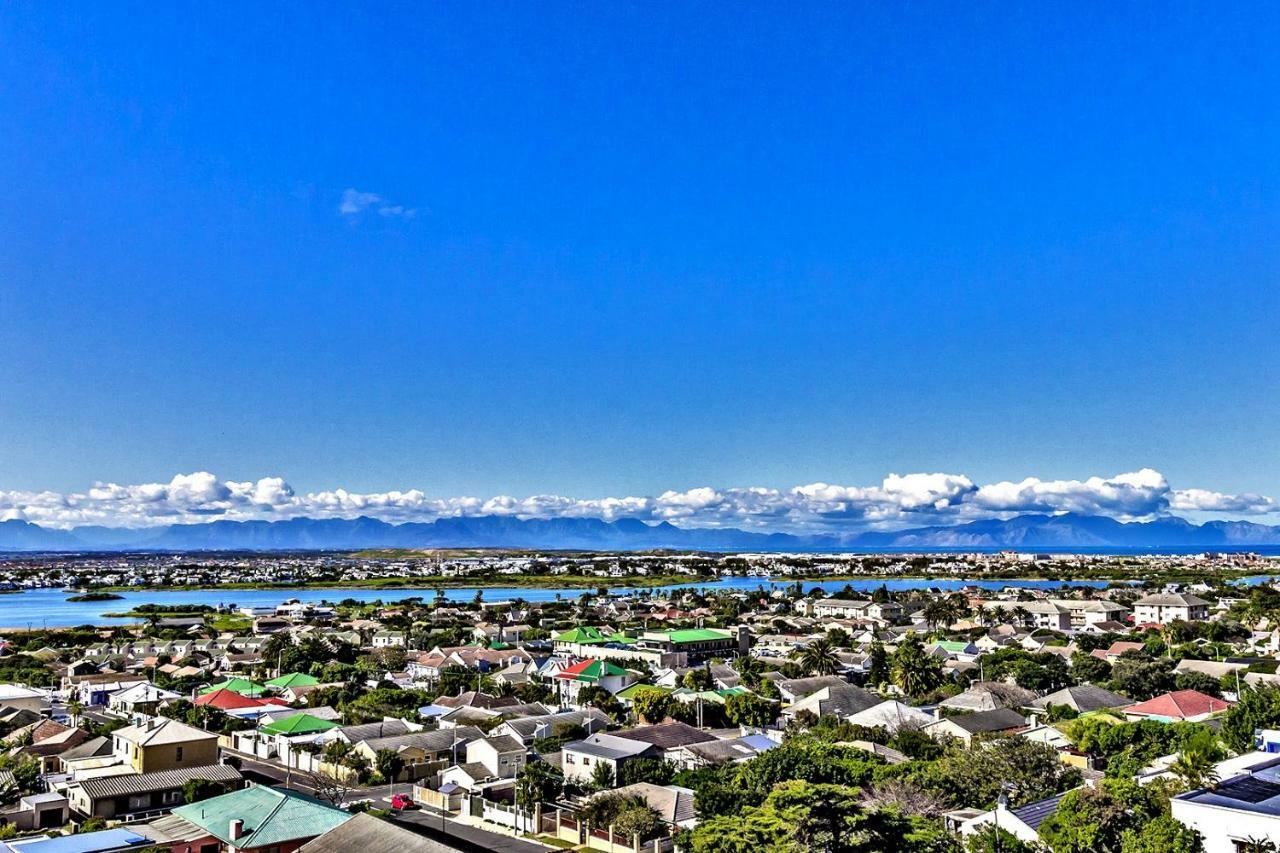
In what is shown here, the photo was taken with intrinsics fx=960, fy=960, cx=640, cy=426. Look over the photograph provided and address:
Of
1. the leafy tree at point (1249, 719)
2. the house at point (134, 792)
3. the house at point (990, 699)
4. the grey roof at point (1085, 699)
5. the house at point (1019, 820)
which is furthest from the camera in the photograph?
the house at point (990, 699)

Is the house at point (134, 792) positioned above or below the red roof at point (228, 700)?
above

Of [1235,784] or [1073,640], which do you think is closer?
[1235,784]

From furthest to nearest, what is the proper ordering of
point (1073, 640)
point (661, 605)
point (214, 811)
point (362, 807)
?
point (661, 605) < point (1073, 640) < point (362, 807) < point (214, 811)

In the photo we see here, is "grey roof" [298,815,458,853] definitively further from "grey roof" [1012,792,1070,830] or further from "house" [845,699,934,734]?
"house" [845,699,934,734]

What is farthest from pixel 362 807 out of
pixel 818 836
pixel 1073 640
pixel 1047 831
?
pixel 1073 640

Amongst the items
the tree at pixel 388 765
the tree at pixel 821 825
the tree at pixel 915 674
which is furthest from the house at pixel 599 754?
the tree at pixel 915 674

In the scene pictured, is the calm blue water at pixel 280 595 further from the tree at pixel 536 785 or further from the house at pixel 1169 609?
the tree at pixel 536 785

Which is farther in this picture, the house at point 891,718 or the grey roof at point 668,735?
the house at point 891,718

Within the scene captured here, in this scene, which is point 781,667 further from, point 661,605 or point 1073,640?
point 661,605
